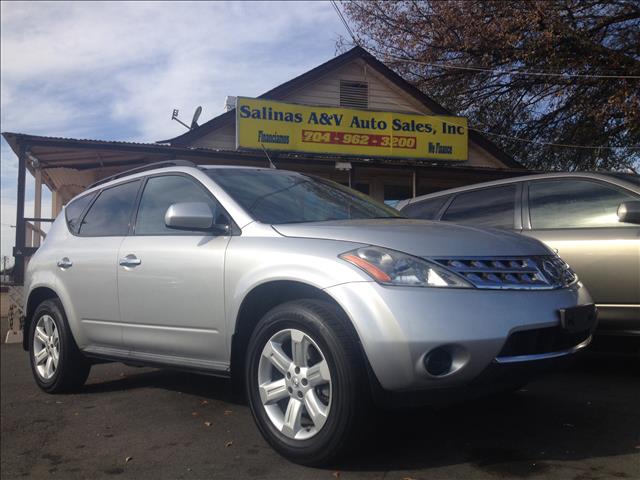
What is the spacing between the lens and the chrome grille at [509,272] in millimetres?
3162

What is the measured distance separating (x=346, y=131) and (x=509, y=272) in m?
11.2

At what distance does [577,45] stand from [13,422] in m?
14.2

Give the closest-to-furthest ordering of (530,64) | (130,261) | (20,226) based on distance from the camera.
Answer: (130,261), (20,226), (530,64)

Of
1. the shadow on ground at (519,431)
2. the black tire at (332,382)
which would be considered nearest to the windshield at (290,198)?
the black tire at (332,382)

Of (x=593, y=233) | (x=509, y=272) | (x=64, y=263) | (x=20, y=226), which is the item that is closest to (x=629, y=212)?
(x=593, y=233)

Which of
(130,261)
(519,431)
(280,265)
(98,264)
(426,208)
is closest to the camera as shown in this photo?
(280,265)

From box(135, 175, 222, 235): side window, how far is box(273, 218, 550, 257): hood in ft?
3.03

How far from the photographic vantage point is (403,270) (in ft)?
10.2

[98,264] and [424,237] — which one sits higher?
[424,237]

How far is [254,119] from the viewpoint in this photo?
1369 centimetres

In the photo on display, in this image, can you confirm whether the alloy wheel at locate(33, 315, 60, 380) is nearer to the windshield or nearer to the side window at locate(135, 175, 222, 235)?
the side window at locate(135, 175, 222, 235)

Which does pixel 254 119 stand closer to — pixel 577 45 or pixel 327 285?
pixel 577 45

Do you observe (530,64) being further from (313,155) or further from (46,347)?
(46,347)

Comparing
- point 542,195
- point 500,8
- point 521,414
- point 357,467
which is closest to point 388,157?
point 500,8
